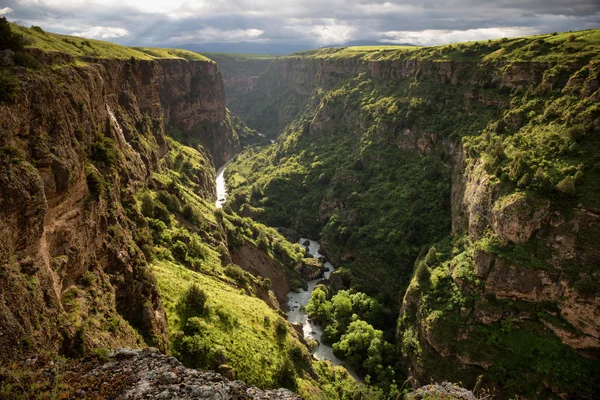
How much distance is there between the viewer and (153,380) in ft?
58.3

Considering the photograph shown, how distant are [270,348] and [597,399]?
38.2 meters

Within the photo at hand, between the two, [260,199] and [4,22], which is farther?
[260,199]

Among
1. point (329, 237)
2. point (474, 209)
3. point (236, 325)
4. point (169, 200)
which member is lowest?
point (329, 237)

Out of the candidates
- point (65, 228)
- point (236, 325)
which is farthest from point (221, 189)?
point (65, 228)

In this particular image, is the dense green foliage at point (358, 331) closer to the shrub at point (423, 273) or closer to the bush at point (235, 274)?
the shrub at point (423, 273)

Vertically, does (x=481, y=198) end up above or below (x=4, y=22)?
below

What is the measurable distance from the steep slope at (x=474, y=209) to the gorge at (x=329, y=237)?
0.33 meters

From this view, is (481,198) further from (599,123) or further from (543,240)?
(599,123)

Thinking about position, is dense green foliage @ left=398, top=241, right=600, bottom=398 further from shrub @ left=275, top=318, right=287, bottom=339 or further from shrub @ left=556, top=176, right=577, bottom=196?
shrub @ left=275, top=318, right=287, bottom=339

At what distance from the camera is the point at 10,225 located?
1844cm

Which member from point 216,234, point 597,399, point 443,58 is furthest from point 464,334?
point 443,58

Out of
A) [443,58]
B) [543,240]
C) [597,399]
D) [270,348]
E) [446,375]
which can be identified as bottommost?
[446,375]

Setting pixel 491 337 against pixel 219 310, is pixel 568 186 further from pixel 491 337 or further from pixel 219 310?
pixel 219 310

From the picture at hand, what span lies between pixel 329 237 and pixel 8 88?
78784 mm
